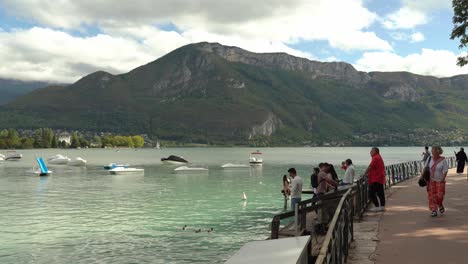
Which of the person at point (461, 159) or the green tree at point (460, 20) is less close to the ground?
the green tree at point (460, 20)

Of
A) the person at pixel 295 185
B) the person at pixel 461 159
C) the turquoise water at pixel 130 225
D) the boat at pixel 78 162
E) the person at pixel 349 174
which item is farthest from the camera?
the boat at pixel 78 162

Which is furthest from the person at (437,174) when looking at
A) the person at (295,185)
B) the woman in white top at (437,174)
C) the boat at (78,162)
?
the boat at (78,162)

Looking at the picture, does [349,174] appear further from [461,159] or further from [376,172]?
[461,159]

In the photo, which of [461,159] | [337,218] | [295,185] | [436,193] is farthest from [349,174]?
[461,159]

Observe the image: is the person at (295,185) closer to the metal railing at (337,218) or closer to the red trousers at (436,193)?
the metal railing at (337,218)

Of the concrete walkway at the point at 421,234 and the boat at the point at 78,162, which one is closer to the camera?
the concrete walkway at the point at 421,234

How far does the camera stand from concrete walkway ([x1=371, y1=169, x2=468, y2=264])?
1077 cm

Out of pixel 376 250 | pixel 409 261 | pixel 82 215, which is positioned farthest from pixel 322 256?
pixel 82 215

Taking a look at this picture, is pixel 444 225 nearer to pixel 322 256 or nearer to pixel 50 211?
pixel 322 256

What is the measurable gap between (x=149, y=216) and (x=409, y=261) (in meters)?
20.8

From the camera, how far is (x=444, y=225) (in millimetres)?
14977

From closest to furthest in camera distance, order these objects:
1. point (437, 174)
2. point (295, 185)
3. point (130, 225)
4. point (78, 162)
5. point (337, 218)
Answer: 1. point (337, 218)
2. point (437, 174)
3. point (295, 185)
4. point (130, 225)
5. point (78, 162)

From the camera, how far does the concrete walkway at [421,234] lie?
35.3 feet

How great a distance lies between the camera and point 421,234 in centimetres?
1347
